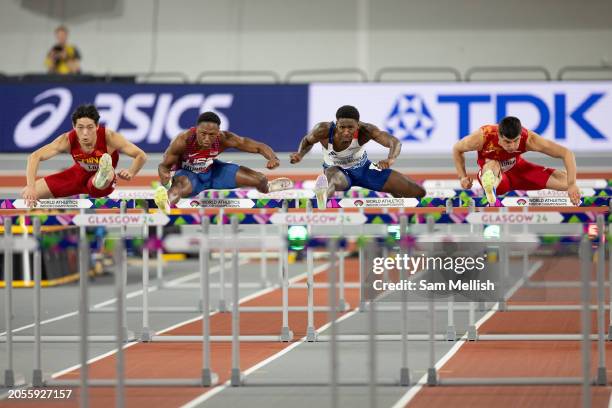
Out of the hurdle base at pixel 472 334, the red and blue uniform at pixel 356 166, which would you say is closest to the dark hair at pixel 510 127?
the red and blue uniform at pixel 356 166

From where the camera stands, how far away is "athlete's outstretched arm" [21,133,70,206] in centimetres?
1062

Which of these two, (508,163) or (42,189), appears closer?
(42,189)

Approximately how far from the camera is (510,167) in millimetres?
11391

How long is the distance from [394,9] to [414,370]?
15926mm

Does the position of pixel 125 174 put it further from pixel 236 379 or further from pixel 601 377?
pixel 601 377

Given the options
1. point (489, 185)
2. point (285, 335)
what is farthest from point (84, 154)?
point (489, 185)

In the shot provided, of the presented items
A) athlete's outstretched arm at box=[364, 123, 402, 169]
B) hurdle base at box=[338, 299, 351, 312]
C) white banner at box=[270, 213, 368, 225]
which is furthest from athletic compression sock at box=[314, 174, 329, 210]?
hurdle base at box=[338, 299, 351, 312]

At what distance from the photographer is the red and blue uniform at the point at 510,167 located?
1130 cm

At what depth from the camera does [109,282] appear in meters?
18.6

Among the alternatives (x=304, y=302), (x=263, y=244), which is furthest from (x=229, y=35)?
(x=263, y=244)

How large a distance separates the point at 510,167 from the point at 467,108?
8.69 metres

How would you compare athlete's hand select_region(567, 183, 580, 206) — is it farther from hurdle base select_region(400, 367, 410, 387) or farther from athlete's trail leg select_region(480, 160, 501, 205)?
hurdle base select_region(400, 367, 410, 387)

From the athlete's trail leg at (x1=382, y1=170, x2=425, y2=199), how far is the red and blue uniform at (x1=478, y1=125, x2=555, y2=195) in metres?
0.66

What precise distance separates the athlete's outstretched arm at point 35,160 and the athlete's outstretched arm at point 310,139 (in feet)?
7.31
